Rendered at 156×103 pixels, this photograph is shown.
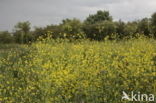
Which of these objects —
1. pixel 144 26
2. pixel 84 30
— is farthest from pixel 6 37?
pixel 144 26

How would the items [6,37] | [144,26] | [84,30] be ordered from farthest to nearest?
[6,37], [84,30], [144,26]

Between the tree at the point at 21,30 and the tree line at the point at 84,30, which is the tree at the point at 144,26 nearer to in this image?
the tree line at the point at 84,30

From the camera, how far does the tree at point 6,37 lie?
23.5 meters

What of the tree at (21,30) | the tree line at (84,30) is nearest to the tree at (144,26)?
the tree line at (84,30)

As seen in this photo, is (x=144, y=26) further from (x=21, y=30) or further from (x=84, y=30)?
(x=21, y=30)

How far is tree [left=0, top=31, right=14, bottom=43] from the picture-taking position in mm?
23514

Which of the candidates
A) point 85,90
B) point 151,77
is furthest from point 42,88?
point 151,77

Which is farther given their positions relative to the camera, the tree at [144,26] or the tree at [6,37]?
the tree at [6,37]

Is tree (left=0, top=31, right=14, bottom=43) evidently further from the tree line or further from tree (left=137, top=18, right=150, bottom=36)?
tree (left=137, top=18, right=150, bottom=36)

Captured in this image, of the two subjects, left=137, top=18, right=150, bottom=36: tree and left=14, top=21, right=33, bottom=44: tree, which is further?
left=14, top=21, right=33, bottom=44: tree

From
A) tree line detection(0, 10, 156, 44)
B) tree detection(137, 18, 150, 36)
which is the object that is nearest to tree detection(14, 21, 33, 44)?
→ tree line detection(0, 10, 156, 44)

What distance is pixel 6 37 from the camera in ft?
77.9

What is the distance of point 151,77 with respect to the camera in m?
5.56

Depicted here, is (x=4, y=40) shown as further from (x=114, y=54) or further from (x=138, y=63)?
(x=138, y=63)
